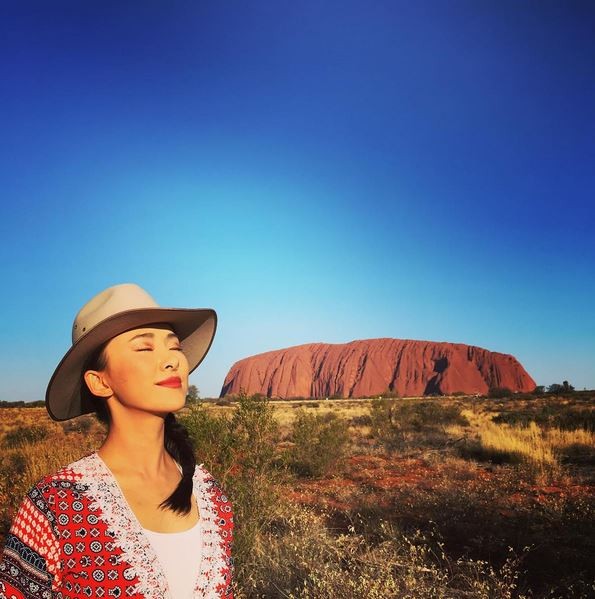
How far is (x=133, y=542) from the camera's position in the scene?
1.20m

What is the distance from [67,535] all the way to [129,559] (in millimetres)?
171

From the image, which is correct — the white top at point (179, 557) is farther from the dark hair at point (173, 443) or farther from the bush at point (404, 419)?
the bush at point (404, 419)

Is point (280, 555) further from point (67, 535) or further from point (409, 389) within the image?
point (409, 389)

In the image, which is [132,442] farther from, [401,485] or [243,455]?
[401,485]

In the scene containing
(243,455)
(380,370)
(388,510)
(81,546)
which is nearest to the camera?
(81,546)

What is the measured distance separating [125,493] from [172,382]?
0.34 metres

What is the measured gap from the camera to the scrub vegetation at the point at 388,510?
410 cm

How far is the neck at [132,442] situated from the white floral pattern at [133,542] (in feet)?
0.15

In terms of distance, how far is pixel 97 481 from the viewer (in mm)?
1235

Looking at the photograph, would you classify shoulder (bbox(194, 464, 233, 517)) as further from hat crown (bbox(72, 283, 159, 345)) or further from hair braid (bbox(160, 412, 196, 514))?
hat crown (bbox(72, 283, 159, 345))

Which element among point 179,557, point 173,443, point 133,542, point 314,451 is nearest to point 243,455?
point 173,443

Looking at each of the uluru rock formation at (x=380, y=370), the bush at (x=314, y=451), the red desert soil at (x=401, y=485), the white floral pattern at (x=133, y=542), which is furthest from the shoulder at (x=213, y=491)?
the uluru rock formation at (x=380, y=370)

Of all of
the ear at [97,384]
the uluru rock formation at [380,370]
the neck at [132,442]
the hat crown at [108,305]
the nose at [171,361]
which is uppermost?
the hat crown at [108,305]

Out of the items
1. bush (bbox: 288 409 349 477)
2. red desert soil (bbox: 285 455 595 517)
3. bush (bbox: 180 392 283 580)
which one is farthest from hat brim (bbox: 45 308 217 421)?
bush (bbox: 288 409 349 477)
